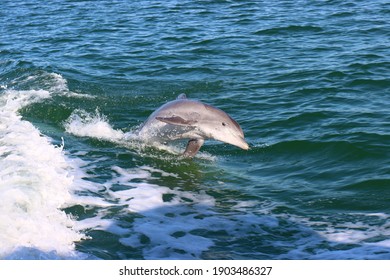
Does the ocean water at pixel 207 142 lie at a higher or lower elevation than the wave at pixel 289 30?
lower

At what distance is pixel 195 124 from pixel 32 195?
11.2 feet

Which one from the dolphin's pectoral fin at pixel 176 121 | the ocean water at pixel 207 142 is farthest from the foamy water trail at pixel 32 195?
the dolphin's pectoral fin at pixel 176 121

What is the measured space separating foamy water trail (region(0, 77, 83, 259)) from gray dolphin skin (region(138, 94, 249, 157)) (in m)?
2.02

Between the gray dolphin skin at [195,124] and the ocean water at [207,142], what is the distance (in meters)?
0.51

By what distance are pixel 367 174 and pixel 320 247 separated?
309 cm

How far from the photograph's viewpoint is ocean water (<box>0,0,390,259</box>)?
371 inches

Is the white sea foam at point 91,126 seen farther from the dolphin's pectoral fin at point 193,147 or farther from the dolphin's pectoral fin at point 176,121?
the dolphin's pectoral fin at point 176,121

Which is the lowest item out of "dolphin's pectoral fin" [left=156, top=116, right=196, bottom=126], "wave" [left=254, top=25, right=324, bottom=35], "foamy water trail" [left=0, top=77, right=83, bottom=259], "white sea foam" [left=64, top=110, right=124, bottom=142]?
"white sea foam" [left=64, top=110, right=124, bottom=142]

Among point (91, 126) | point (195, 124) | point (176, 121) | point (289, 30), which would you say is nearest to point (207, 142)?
point (195, 124)

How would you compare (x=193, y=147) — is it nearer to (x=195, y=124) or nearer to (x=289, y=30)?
(x=195, y=124)

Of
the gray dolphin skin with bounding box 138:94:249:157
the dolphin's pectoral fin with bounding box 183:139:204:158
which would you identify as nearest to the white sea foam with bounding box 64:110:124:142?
the gray dolphin skin with bounding box 138:94:249:157

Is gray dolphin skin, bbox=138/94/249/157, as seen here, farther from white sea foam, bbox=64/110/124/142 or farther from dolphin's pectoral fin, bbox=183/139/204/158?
white sea foam, bbox=64/110/124/142

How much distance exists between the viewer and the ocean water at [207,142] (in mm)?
9422

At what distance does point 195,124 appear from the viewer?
1230 centimetres
